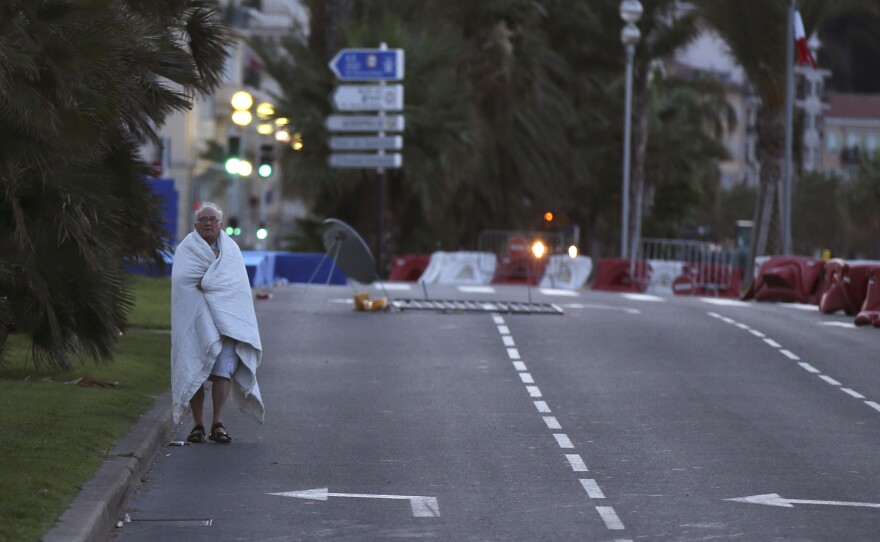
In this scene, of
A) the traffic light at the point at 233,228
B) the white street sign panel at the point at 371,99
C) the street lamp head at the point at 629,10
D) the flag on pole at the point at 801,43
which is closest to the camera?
the white street sign panel at the point at 371,99

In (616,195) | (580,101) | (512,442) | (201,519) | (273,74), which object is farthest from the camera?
(616,195)

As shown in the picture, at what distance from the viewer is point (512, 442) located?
1587 centimetres

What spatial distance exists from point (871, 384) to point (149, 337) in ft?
27.2

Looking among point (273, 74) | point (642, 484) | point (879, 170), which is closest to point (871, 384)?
point (642, 484)

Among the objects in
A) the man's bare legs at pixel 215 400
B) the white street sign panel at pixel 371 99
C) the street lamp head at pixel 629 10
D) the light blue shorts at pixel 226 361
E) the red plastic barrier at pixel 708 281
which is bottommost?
the red plastic barrier at pixel 708 281

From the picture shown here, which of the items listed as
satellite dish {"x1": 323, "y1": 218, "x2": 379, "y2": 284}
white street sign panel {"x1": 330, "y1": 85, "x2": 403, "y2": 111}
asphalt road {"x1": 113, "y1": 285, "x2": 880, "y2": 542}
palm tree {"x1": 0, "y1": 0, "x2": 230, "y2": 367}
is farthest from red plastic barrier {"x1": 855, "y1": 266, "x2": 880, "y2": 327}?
white street sign panel {"x1": 330, "y1": 85, "x2": 403, "y2": 111}

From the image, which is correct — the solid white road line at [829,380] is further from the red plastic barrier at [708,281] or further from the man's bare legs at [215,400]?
the red plastic barrier at [708,281]

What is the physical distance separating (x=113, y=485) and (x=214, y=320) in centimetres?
363

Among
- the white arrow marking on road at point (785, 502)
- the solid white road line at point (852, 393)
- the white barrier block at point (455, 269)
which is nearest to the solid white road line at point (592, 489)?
the white arrow marking on road at point (785, 502)

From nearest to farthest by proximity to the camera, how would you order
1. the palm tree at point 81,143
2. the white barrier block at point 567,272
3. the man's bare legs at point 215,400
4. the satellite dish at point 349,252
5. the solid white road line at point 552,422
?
the palm tree at point 81,143 < the man's bare legs at point 215,400 < the solid white road line at point 552,422 < the satellite dish at point 349,252 < the white barrier block at point 567,272

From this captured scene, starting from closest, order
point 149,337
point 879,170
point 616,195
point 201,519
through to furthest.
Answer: point 201,519 → point 149,337 → point 616,195 → point 879,170

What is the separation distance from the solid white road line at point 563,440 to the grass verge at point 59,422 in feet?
10.4

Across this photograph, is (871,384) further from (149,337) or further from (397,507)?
(397,507)

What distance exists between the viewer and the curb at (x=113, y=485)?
33.9ft
